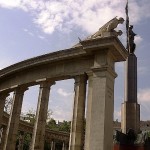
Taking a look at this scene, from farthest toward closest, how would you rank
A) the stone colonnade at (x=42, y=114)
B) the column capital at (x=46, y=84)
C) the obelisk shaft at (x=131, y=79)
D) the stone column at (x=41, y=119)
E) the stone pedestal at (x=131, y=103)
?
the obelisk shaft at (x=131, y=79)
the stone pedestal at (x=131, y=103)
the column capital at (x=46, y=84)
the stone column at (x=41, y=119)
the stone colonnade at (x=42, y=114)

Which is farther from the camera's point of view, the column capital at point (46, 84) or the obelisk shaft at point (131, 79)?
the obelisk shaft at point (131, 79)

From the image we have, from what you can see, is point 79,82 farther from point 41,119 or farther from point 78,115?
point 41,119

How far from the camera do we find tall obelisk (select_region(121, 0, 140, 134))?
3981cm

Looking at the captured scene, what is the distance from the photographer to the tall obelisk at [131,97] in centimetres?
3981

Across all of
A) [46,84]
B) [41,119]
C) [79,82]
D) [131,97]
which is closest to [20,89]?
[46,84]

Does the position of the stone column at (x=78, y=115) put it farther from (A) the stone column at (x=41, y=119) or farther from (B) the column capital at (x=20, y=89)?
(B) the column capital at (x=20, y=89)

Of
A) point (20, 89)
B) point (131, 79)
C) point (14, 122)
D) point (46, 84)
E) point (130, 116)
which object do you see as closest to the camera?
point (46, 84)

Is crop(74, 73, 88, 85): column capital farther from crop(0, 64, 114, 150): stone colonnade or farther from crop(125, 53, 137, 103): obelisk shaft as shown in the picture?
crop(125, 53, 137, 103): obelisk shaft

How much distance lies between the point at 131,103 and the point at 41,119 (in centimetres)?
1500

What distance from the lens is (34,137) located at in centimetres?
3150

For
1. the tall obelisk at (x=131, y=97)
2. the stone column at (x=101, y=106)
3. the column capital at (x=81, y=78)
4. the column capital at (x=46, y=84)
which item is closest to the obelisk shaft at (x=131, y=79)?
the tall obelisk at (x=131, y=97)

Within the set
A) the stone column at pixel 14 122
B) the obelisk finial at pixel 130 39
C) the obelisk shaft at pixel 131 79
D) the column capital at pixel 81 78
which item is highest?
the obelisk finial at pixel 130 39

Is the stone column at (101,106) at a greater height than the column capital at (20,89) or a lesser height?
lesser

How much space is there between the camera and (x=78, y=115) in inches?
1136
